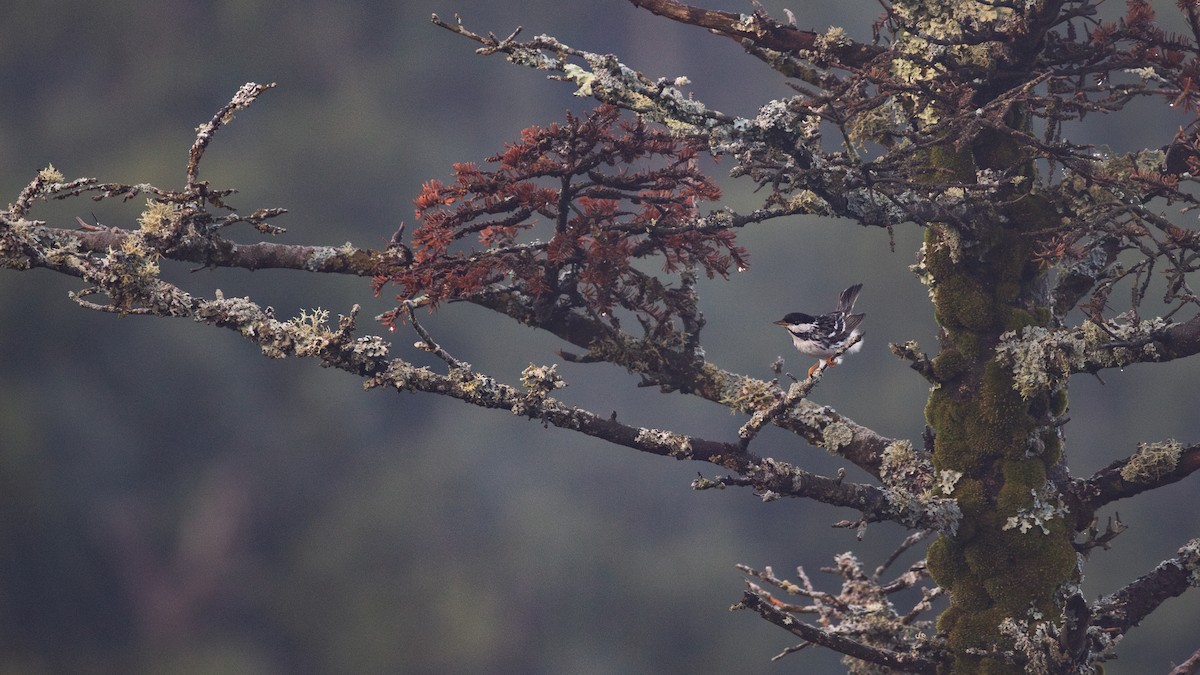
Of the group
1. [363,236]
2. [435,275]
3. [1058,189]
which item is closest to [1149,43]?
[1058,189]

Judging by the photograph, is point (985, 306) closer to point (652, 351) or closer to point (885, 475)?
point (885, 475)

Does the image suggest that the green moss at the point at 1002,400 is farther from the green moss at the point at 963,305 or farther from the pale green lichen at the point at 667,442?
the pale green lichen at the point at 667,442

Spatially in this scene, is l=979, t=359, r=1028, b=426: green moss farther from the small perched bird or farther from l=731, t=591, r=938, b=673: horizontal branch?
l=731, t=591, r=938, b=673: horizontal branch

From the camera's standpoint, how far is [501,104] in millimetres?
27641

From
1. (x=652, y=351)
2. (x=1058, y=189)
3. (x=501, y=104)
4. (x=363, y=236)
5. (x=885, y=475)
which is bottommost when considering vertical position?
(x=885, y=475)

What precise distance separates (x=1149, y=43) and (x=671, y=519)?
72.0 ft

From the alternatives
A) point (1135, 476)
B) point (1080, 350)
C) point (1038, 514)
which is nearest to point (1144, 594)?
point (1135, 476)

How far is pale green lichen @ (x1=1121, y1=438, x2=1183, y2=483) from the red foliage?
7.02 feet

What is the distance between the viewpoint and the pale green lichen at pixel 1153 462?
511cm

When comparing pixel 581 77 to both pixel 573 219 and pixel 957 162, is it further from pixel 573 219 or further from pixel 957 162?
pixel 957 162

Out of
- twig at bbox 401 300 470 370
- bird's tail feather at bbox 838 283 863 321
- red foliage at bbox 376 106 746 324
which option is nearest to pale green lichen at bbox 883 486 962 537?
red foliage at bbox 376 106 746 324

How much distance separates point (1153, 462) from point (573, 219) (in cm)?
302

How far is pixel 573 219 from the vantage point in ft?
17.1

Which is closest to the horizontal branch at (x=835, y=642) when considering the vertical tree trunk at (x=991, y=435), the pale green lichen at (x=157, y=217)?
the vertical tree trunk at (x=991, y=435)
